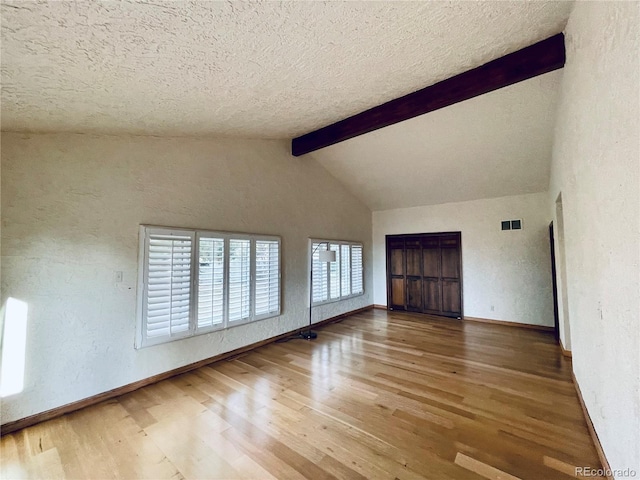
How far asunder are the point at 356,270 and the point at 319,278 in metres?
1.44

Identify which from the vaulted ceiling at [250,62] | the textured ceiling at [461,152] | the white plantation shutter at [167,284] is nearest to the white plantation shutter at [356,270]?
the textured ceiling at [461,152]

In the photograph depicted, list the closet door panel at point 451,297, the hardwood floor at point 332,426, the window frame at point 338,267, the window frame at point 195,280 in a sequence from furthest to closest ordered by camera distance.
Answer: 1. the closet door panel at point 451,297
2. the window frame at point 338,267
3. the window frame at point 195,280
4. the hardwood floor at point 332,426

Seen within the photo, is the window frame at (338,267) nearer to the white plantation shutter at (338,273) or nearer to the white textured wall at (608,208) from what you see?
the white plantation shutter at (338,273)

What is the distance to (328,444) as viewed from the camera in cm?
207

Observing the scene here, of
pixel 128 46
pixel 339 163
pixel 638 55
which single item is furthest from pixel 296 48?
pixel 339 163

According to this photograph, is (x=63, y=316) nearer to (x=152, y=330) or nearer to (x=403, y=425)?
(x=152, y=330)

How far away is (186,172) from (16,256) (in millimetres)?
1798

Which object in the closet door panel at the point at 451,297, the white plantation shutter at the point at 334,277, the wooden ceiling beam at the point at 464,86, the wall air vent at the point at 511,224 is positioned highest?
the wooden ceiling beam at the point at 464,86

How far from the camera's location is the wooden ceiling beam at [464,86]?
2.47 metres

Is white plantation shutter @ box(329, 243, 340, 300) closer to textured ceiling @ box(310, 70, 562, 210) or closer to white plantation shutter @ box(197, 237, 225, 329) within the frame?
textured ceiling @ box(310, 70, 562, 210)

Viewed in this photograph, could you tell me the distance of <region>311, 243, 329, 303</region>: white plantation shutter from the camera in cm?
535

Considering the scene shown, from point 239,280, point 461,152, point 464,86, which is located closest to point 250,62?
point 464,86

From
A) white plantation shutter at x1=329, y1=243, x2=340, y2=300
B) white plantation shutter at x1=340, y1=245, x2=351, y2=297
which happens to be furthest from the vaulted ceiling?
white plantation shutter at x1=340, y1=245, x2=351, y2=297

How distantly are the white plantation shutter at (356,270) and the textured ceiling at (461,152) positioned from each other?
4.53ft
